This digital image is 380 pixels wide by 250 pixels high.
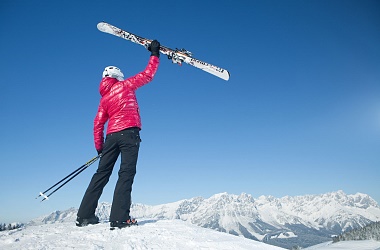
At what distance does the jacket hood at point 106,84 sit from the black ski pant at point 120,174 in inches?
53.2

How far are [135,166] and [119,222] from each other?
4.66 ft

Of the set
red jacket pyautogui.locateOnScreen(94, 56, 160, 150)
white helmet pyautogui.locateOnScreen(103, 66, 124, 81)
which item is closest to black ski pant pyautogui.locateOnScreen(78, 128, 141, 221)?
red jacket pyautogui.locateOnScreen(94, 56, 160, 150)

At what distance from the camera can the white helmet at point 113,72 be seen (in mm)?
7638

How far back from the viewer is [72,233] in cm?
590

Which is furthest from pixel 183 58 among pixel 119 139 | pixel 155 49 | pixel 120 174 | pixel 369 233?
pixel 369 233

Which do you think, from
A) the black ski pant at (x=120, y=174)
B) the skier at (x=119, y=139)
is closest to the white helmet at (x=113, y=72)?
the skier at (x=119, y=139)

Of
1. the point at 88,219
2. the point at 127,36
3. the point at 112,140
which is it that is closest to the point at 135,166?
the point at 112,140

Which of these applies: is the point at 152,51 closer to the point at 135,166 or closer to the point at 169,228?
the point at 135,166

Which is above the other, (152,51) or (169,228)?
(152,51)

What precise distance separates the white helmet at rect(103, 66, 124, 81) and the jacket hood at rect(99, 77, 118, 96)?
10cm

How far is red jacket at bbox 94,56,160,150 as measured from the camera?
23.5 feet

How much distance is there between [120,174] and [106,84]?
261cm

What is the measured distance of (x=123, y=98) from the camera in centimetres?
729

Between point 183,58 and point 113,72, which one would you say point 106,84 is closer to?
point 113,72
